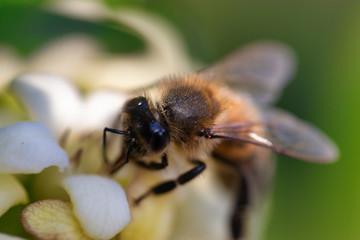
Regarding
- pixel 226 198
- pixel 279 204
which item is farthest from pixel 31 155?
pixel 279 204

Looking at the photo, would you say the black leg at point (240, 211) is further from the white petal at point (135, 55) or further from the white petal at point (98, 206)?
the white petal at point (98, 206)

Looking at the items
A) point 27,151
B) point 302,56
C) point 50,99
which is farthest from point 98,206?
point 302,56

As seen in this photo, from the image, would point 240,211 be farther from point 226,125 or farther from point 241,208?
point 226,125

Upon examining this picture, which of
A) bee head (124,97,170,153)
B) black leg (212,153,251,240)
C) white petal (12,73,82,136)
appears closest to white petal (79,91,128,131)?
white petal (12,73,82,136)

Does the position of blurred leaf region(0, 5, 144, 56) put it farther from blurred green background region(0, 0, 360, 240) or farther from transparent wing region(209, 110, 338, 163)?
transparent wing region(209, 110, 338, 163)

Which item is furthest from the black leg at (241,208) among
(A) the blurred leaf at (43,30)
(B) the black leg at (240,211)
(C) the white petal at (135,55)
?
(A) the blurred leaf at (43,30)

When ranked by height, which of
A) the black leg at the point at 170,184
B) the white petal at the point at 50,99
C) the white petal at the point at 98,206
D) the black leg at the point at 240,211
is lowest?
the black leg at the point at 240,211

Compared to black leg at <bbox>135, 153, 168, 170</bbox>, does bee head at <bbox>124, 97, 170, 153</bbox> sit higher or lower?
higher
